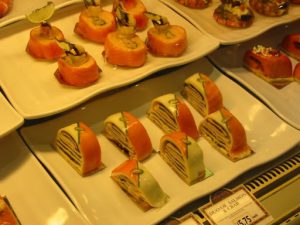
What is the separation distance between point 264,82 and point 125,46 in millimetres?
712

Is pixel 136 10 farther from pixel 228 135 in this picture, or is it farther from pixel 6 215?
pixel 6 215

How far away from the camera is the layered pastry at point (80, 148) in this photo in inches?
67.4

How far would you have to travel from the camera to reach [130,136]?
179 cm

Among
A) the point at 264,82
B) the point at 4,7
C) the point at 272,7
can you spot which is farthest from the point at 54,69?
the point at 272,7

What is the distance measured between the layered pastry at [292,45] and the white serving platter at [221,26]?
11 cm

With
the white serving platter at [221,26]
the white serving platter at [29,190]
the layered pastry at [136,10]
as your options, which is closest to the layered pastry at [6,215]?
the white serving platter at [29,190]

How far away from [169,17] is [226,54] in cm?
34

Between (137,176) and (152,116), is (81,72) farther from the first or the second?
(137,176)

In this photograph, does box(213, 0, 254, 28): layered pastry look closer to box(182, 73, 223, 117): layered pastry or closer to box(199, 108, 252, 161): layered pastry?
box(182, 73, 223, 117): layered pastry

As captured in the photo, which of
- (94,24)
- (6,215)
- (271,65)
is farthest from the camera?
(271,65)

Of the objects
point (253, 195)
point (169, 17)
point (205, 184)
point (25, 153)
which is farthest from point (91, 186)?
point (169, 17)

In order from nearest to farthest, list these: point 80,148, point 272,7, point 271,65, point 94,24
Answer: point 80,148
point 94,24
point 271,65
point 272,7

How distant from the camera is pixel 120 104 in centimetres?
205

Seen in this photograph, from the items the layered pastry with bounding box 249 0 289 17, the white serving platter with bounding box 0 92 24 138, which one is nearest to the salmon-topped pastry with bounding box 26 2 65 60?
the white serving platter with bounding box 0 92 24 138
